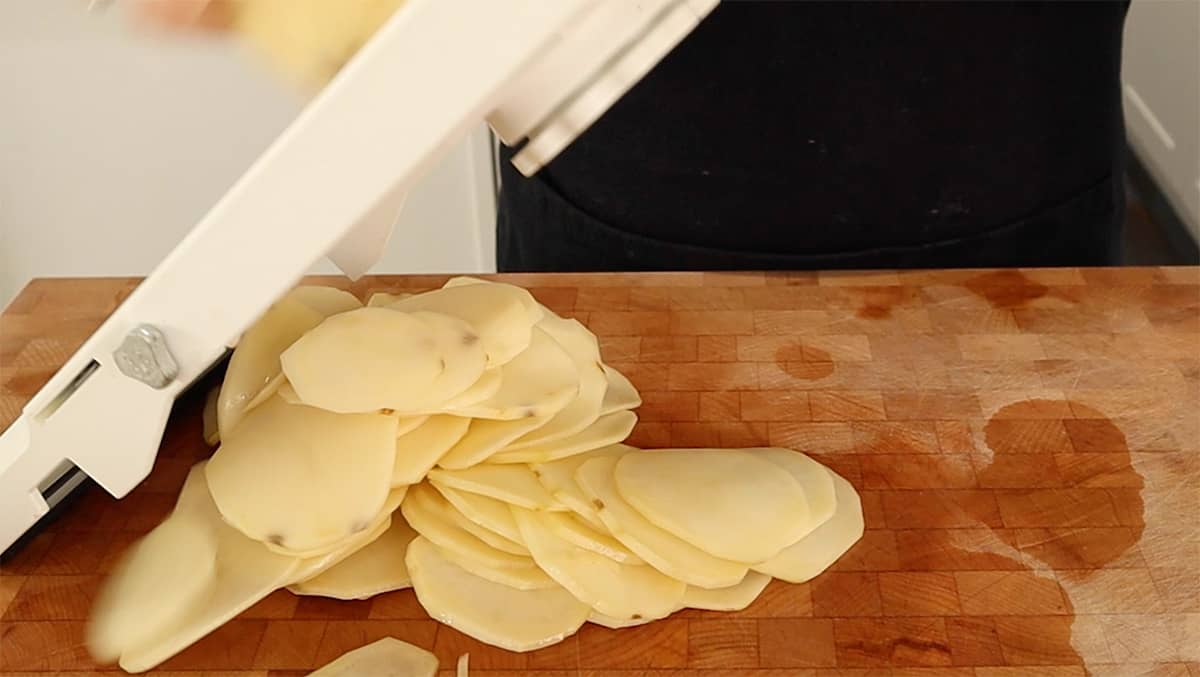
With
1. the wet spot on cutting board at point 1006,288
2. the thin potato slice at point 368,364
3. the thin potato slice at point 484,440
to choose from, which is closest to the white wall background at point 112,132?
the thin potato slice at point 368,364

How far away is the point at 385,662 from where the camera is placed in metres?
0.73

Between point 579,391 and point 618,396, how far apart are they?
7cm

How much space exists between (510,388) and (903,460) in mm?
271

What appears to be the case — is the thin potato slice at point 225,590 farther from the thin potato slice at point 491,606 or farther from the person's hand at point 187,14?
the person's hand at point 187,14

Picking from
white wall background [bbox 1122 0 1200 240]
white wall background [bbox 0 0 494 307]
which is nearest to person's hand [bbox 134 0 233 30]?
white wall background [bbox 0 0 494 307]

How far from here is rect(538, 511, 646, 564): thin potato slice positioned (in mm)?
767

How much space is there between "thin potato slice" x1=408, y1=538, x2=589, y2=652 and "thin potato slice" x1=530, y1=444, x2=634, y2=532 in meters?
0.05

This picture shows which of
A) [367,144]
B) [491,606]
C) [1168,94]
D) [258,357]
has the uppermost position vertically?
[367,144]

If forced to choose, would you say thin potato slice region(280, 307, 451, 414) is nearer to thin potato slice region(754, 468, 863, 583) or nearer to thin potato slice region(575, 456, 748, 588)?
thin potato slice region(575, 456, 748, 588)

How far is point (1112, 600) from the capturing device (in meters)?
0.75

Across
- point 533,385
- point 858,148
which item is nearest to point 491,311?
point 533,385

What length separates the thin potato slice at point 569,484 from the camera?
2.53 ft

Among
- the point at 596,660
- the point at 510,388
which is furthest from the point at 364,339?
the point at 596,660

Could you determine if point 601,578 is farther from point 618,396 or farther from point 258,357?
point 258,357
